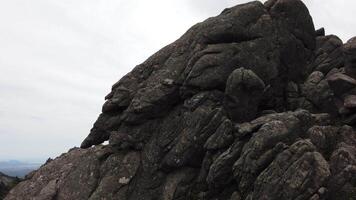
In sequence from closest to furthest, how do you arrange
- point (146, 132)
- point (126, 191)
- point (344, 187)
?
point (344, 187), point (126, 191), point (146, 132)

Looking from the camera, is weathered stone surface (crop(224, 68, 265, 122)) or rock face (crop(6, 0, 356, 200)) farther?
weathered stone surface (crop(224, 68, 265, 122))

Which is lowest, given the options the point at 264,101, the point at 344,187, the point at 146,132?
the point at 344,187

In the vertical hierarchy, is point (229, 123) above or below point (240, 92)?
below

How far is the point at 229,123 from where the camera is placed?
33500 millimetres

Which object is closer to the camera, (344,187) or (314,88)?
(344,187)

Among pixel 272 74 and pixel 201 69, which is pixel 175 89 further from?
pixel 272 74

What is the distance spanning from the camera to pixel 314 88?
4059 centimetres

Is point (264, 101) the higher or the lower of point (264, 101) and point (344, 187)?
the higher

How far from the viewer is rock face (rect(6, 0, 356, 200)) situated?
2884 cm

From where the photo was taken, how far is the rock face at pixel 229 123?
2884 centimetres

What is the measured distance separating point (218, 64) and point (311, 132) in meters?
11.6

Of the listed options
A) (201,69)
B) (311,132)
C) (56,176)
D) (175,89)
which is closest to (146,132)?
(175,89)

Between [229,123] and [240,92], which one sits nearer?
[229,123]

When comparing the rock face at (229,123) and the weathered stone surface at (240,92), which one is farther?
the weathered stone surface at (240,92)
